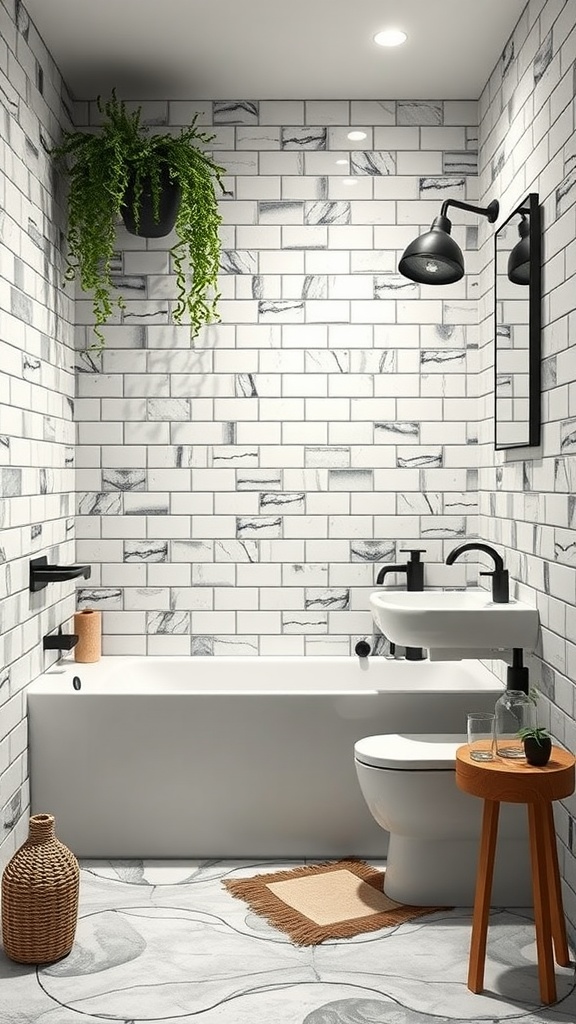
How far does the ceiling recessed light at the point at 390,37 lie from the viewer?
3.57 metres

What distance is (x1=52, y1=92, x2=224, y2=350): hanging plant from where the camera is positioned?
3762 millimetres

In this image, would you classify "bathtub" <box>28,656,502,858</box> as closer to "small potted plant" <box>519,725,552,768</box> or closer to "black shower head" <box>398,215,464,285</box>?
"small potted plant" <box>519,725,552,768</box>

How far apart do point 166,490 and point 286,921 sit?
6.10ft

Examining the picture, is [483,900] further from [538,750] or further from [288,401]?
[288,401]

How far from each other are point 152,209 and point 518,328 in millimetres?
1498

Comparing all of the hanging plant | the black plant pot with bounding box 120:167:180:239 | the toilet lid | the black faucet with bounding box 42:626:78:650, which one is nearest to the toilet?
the toilet lid

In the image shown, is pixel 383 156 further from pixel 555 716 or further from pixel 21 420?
pixel 555 716

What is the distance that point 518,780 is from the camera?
2.51 meters

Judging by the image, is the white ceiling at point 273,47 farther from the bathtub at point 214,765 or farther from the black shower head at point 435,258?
the bathtub at point 214,765

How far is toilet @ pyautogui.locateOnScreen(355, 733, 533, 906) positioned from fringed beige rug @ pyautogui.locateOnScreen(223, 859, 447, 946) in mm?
80

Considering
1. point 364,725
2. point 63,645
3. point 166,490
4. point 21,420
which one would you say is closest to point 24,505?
point 21,420

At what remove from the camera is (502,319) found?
3.61 meters

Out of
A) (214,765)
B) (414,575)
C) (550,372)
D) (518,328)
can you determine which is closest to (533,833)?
(214,765)

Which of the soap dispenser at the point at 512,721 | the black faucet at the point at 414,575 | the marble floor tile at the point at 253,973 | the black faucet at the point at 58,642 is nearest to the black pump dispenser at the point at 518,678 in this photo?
the soap dispenser at the point at 512,721
